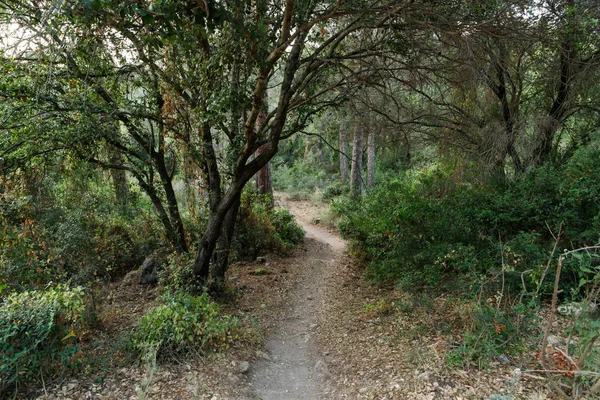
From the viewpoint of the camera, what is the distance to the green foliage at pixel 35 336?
3.36m

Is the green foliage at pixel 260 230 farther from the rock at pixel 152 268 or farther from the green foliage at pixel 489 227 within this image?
the green foliage at pixel 489 227

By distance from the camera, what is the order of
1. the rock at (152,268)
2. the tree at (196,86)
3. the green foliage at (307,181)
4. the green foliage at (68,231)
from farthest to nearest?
the green foliage at (307,181) < the rock at (152,268) < the green foliage at (68,231) < the tree at (196,86)

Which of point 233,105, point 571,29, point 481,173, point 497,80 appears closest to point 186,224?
point 233,105

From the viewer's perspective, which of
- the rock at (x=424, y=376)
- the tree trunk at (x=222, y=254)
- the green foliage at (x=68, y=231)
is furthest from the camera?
the tree trunk at (x=222, y=254)

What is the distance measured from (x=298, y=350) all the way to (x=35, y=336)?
3204 mm

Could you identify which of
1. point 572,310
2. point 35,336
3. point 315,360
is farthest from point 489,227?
point 35,336

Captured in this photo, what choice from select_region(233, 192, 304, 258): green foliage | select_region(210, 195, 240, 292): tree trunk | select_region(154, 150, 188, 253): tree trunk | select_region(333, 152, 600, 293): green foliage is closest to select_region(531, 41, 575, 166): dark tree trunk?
select_region(333, 152, 600, 293): green foliage

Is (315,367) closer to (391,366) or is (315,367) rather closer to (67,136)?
(391,366)

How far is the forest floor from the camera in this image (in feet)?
11.9

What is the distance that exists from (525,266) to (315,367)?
324 centimetres

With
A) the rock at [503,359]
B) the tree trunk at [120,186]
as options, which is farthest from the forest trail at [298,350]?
the tree trunk at [120,186]

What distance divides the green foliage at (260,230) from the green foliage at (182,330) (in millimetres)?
4026

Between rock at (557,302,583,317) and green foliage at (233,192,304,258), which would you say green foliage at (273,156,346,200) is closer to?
green foliage at (233,192,304,258)

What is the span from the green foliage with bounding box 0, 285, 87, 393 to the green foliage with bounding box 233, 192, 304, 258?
200 inches
